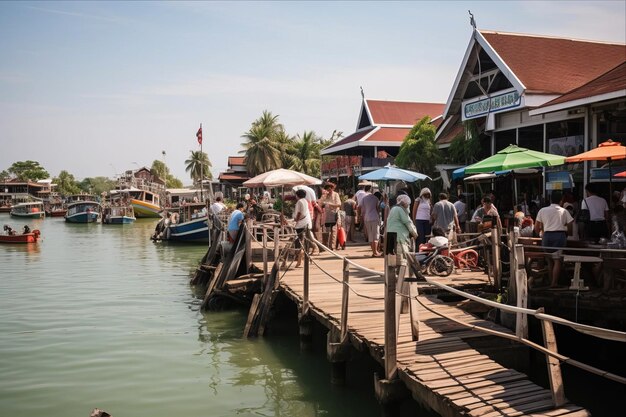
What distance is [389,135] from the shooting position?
30719 millimetres

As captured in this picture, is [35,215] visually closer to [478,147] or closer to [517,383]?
[478,147]

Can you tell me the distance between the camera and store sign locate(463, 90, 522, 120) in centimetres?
1716

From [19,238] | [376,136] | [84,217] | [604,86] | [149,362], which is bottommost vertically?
[149,362]

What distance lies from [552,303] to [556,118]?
28.8 feet

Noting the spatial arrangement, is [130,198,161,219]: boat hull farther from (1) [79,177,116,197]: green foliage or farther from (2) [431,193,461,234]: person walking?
(1) [79,177,116,197]: green foliage

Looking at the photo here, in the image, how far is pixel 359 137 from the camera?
102ft

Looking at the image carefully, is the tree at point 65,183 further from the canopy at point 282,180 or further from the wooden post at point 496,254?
the wooden post at point 496,254

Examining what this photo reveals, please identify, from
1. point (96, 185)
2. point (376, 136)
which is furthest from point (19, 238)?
point (96, 185)

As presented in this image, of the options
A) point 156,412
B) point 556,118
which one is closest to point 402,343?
point 156,412

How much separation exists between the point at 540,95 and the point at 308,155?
41.4m

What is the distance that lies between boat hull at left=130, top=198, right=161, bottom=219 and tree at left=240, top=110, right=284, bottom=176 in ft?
41.7

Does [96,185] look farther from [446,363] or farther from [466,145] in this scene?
[446,363]

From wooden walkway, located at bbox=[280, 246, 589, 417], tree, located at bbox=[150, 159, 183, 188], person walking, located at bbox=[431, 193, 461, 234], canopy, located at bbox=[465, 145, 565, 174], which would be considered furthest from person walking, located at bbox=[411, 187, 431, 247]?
tree, located at bbox=[150, 159, 183, 188]

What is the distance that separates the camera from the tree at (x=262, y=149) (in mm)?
59688
